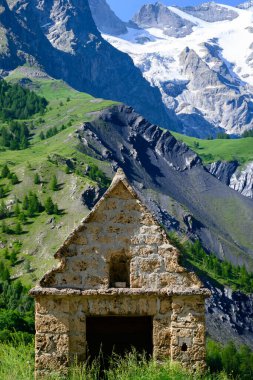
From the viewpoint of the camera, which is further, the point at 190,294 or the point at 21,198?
the point at 21,198

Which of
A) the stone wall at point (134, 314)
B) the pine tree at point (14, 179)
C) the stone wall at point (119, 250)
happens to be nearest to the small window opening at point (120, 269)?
the stone wall at point (119, 250)

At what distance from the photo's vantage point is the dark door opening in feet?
44.2

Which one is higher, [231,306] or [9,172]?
[9,172]

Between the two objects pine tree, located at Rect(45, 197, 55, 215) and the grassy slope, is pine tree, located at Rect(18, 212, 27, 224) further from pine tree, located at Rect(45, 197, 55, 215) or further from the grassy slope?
pine tree, located at Rect(45, 197, 55, 215)

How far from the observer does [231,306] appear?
13188 centimetres

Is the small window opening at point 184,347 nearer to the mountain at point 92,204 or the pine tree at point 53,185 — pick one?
the mountain at point 92,204

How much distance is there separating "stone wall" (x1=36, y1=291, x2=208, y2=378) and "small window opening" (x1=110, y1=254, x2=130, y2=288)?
446 millimetres

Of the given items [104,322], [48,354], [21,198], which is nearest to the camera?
[48,354]

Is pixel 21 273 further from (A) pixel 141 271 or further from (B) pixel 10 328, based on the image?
(A) pixel 141 271

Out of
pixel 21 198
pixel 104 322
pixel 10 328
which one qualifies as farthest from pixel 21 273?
pixel 104 322

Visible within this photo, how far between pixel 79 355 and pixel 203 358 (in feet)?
7.08

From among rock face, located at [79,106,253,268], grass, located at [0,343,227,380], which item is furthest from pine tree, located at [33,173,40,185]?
grass, located at [0,343,227,380]

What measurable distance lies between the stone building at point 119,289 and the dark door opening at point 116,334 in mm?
1251

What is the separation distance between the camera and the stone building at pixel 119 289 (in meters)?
11.7
